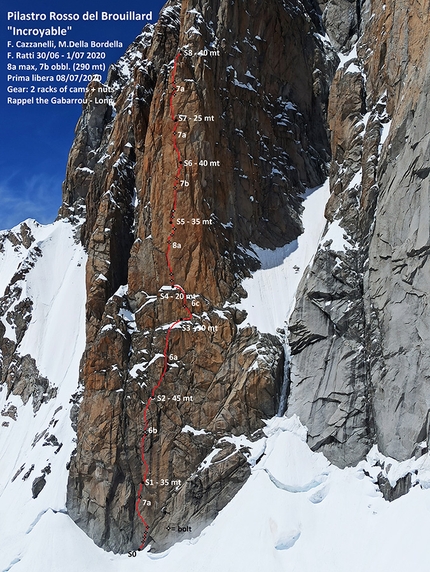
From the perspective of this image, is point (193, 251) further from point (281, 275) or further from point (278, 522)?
point (278, 522)

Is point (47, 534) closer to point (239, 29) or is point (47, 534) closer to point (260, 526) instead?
point (260, 526)

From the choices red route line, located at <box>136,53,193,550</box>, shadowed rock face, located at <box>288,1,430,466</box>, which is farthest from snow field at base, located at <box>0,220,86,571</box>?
shadowed rock face, located at <box>288,1,430,466</box>

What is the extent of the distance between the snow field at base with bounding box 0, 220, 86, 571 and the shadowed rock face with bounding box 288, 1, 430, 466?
15.2m

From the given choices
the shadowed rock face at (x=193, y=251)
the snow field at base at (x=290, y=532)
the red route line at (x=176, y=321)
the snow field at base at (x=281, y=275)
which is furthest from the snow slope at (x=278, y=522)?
the red route line at (x=176, y=321)

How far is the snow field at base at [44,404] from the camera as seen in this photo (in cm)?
3394

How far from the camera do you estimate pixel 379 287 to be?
3048 cm

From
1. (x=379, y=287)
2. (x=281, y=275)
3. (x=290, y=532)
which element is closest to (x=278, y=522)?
(x=290, y=532)

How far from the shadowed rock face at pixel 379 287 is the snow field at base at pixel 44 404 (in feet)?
49.8

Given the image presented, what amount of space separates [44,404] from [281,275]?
2291 centimetres

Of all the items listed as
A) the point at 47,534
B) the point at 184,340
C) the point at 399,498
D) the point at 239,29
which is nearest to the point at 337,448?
the point at 399,498

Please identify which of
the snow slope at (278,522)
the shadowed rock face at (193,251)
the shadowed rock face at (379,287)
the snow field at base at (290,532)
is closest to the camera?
the snow field at base at (290,532)

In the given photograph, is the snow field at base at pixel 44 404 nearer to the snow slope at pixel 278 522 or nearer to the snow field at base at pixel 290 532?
the snow slope at pixel 278 522

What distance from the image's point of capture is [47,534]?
32.4m

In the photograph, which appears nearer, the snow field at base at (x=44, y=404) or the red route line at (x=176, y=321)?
the red route line at (x=176, y=321)
